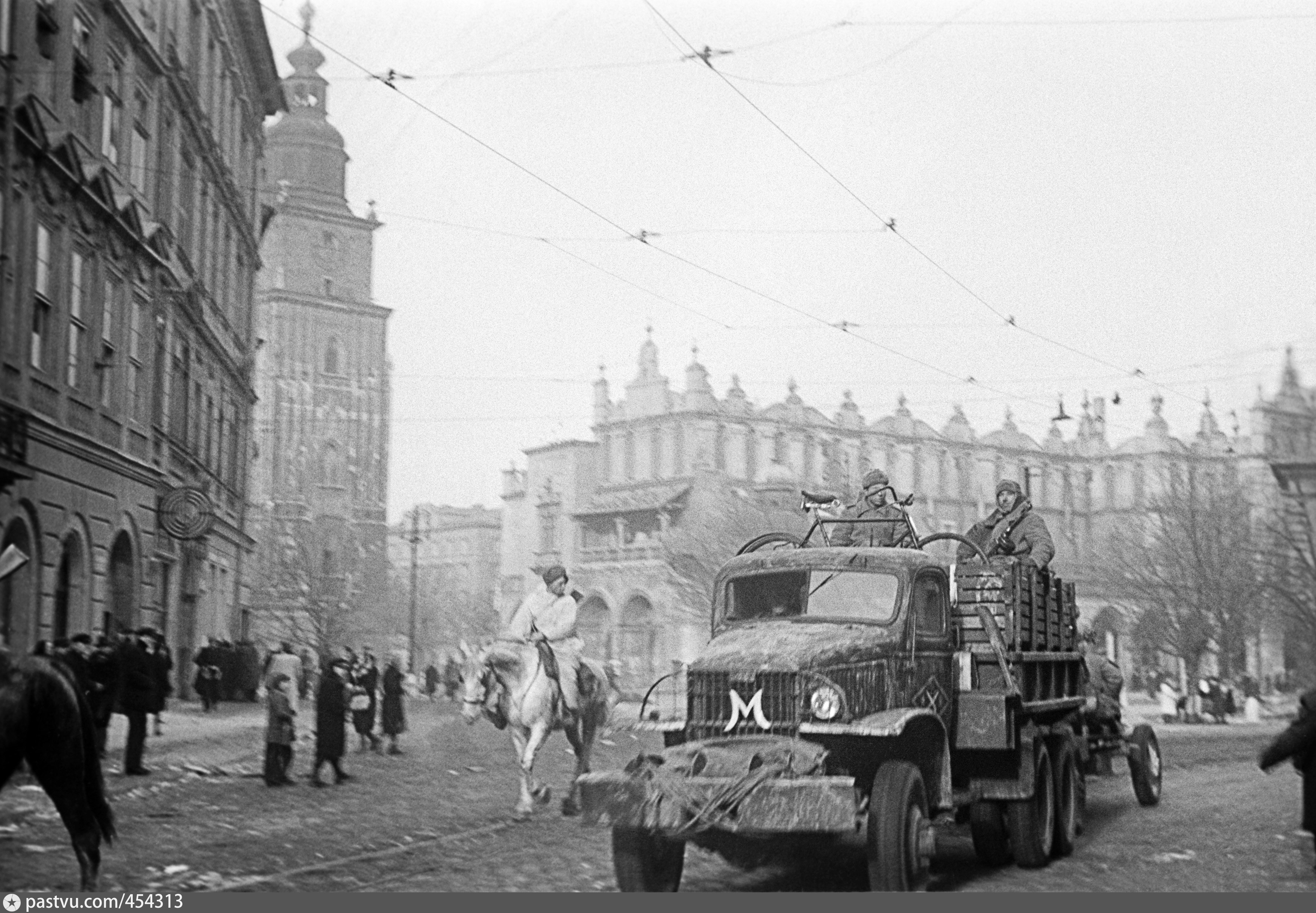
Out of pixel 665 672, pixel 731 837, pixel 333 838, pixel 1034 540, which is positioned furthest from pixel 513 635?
pixel 1034 540

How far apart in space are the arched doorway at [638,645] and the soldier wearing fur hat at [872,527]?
1372 mm

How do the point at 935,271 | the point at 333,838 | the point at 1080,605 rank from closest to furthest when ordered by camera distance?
1. the point at 333,838
2. the point at 935,271
3. the point at 1080,605

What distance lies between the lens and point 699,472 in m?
11.3

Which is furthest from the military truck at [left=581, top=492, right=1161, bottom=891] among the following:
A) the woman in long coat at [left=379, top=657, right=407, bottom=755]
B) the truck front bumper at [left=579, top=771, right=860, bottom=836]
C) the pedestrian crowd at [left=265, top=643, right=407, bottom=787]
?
the pedestrian crowd at [left=265, top=643, right=407, bottom=787]

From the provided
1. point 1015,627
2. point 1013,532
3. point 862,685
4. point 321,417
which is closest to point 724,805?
point 862,685

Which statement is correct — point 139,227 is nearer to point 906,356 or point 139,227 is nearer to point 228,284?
point 228,284

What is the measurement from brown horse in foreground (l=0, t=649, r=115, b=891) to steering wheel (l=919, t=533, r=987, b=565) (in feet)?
16.8

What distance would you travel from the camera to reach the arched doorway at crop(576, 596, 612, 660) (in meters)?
10.6

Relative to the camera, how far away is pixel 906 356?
38.5ft

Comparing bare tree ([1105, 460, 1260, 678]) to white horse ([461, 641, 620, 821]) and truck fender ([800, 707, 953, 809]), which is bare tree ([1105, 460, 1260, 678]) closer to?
truck fender ([800, 707, 953, 809])

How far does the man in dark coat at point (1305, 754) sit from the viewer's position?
853cm

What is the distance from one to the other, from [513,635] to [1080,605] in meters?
4.77

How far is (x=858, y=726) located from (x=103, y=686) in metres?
4.63

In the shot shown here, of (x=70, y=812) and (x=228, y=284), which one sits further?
(x=228, y=284)
